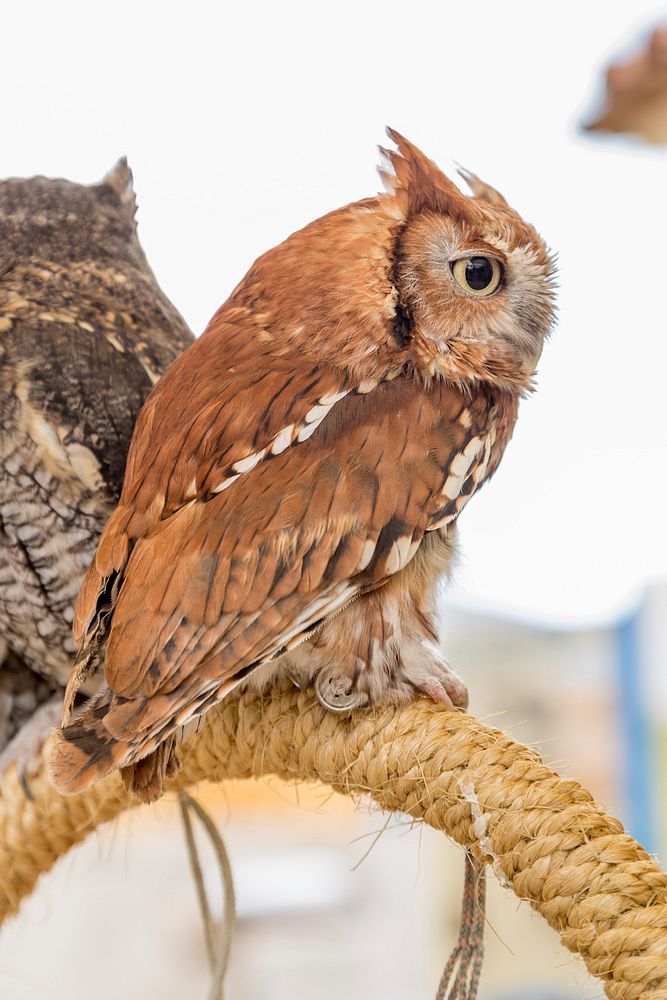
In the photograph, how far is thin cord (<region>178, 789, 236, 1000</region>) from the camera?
0.71 m

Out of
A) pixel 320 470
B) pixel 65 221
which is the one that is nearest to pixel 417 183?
pixel 320 470

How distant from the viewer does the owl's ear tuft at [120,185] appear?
79 cm

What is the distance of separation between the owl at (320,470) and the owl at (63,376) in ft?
0.24

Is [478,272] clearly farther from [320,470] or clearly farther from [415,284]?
[320,470]

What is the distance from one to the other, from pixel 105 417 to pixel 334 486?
9.0 inches

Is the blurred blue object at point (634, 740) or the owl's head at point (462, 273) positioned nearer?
the owl's head at point (462, 273)

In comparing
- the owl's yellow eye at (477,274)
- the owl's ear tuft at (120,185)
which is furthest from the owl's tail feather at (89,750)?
the owl's ear tuft at (120,185)

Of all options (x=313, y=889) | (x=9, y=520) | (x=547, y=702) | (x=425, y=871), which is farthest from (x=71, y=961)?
(x=9, y=520)

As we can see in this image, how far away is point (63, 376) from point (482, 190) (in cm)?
32

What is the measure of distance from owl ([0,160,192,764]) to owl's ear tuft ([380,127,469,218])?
9.2 inches

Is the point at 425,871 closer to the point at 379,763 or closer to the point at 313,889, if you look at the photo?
the point at 313,889

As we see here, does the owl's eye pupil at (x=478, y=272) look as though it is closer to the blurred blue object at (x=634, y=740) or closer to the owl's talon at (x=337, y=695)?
the owl's talon at (x=337, y=695)

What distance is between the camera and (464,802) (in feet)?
1.84

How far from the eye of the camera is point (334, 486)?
1.81 feet
